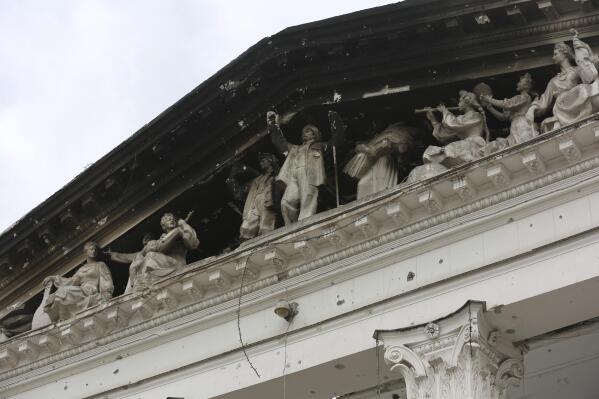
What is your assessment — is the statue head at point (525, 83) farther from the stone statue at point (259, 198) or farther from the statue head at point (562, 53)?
the stone statue at point (259, 198)

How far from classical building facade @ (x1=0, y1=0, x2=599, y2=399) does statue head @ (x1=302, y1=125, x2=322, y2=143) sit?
0.05ft

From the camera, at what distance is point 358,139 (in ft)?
46.3

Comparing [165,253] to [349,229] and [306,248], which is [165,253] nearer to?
[306,248]

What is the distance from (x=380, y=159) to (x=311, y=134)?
97 cm

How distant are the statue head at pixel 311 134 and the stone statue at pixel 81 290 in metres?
2.70

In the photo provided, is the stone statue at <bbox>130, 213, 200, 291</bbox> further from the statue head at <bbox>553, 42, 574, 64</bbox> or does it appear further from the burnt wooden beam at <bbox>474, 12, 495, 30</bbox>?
the statue head at <bbox>553, 42, 574, 64</bbox>

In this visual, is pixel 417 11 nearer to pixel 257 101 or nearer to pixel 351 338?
pixel 257 101

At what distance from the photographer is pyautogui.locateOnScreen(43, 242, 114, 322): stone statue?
14906 mm

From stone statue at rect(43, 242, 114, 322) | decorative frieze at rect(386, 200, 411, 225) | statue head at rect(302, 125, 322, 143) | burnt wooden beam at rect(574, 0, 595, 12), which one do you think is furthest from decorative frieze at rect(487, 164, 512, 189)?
stone statue at rect(43, 242, 114, 322)

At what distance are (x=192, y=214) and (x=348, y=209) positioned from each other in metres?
2.57

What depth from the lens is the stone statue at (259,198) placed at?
554 inches

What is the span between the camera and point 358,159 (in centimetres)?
1376

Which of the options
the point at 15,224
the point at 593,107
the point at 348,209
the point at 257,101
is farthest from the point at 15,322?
the point at 593,107

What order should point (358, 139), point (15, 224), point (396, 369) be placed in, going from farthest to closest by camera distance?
1. point (15, 224)
2. point (358, 139)
3. point (396, 369)
